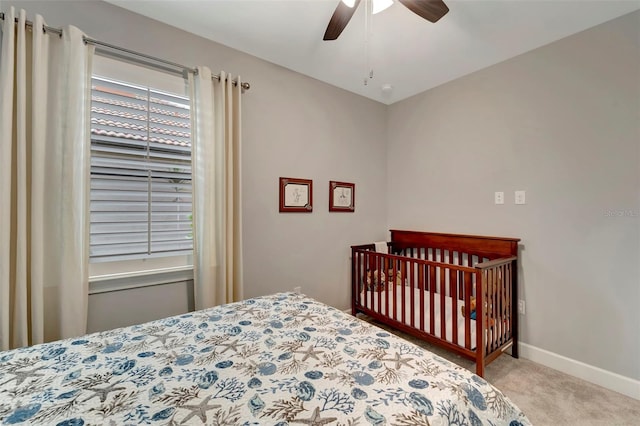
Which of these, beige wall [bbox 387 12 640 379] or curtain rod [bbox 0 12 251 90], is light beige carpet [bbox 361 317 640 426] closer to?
beige wall [bbox 387 12 640 379]

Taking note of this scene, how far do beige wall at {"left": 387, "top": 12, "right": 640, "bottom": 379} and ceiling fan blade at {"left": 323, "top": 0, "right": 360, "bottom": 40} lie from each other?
1594 millimetres

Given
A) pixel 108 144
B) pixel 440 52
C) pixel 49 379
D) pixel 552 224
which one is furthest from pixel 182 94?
pixel 552 224

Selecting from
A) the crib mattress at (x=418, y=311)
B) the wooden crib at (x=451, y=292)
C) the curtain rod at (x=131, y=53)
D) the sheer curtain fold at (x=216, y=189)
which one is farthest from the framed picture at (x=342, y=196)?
the curtain rod at (x=131, y=53)

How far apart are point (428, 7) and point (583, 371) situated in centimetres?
263

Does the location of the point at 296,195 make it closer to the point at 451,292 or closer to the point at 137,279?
the point at 137,279

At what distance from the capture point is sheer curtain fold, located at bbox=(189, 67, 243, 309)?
1.97m

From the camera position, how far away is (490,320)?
1.98 metres

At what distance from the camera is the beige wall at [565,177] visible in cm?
183

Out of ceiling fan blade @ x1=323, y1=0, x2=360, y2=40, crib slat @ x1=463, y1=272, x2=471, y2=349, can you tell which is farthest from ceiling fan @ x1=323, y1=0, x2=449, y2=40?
crib slat @ x1=463, y1=272, x2=471, y2=349

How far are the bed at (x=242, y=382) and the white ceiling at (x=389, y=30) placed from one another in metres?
1.94

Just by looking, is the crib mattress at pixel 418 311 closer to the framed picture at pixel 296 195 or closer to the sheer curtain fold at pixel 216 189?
the framed picture at pixel 296 195

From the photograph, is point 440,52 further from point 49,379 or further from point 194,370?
point 49,379

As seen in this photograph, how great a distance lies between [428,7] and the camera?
1457 millimetres

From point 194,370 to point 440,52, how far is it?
267cm
